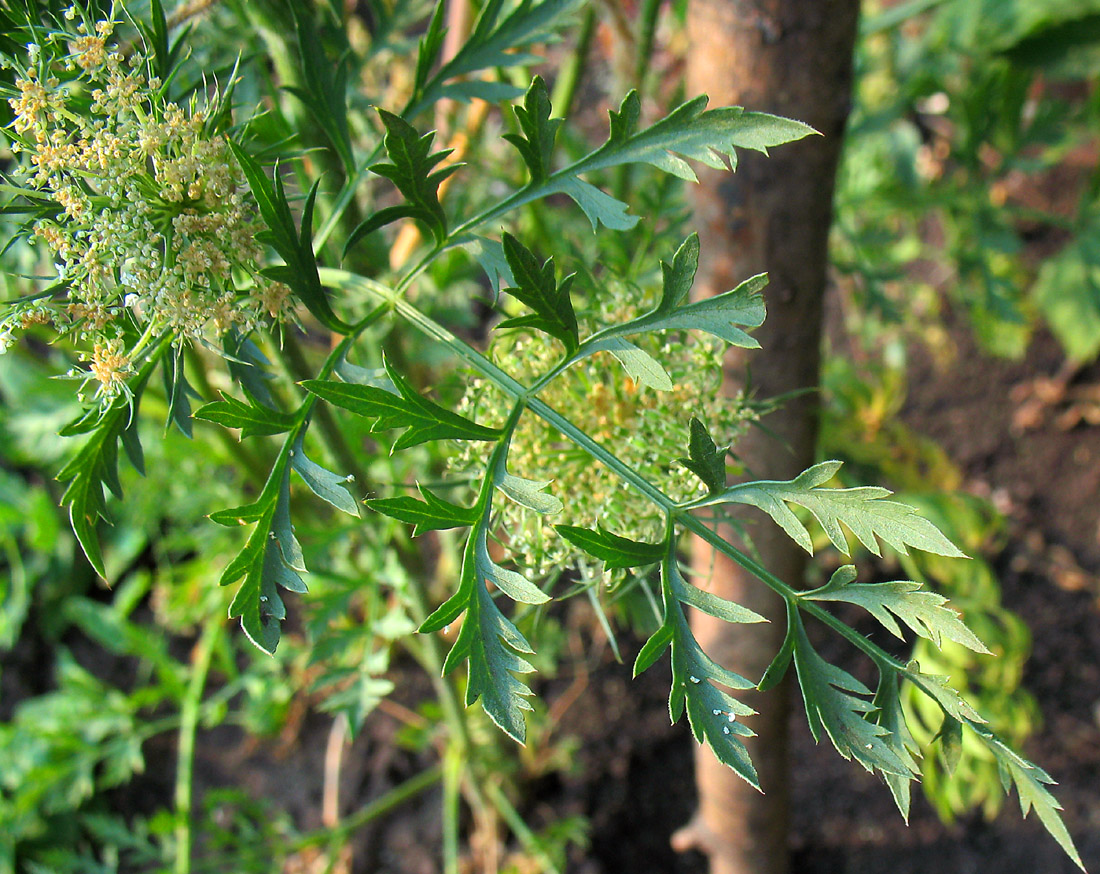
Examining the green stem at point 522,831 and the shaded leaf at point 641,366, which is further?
the green stem at point 522,831

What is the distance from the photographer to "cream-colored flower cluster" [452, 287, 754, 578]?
1.55ft

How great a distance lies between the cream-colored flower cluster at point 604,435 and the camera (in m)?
0.47

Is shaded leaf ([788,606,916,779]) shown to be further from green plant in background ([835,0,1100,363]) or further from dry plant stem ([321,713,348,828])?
dry plant stem ([321,713,348,828])

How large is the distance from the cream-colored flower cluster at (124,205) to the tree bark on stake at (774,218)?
1.26 feet

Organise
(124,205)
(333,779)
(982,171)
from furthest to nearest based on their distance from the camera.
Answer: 1. (982,171)
2. (333,779)
3. (124,205)

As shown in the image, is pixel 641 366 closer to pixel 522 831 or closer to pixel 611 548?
pixel 611 548

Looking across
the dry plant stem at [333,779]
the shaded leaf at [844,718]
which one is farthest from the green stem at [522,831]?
the shaded leaf at [844,718]

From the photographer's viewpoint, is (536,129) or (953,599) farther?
(953,599)

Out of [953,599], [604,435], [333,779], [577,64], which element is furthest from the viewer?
[333,779]

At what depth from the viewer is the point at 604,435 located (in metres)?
0.50

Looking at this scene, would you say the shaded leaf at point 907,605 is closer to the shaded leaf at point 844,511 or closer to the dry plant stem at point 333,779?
the shaded leaf at point 844,511

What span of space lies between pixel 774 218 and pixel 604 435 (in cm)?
28

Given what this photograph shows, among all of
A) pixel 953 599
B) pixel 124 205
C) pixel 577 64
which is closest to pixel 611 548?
pixel 124 205

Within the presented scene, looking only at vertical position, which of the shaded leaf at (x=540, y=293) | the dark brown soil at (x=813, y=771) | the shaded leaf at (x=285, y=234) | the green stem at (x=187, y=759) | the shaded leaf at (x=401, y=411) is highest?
the shaded leaf at (x=285, y=234)
